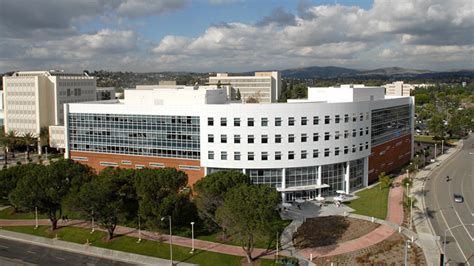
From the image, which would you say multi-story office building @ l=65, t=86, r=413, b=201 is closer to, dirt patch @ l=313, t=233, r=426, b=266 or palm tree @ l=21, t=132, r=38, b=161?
dirt patch @ l=313, t=233, r=426, b=266

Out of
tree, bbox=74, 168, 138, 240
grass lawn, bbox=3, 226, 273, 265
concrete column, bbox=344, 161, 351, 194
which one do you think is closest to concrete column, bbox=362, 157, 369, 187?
concrete column, bbox=344, 161, 351, 194

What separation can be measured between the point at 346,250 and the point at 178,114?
116 feet

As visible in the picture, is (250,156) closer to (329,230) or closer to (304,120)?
(304,120)

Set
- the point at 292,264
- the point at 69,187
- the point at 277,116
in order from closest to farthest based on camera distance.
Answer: the point at 292,264, the point at 69,187, the point at 277,116

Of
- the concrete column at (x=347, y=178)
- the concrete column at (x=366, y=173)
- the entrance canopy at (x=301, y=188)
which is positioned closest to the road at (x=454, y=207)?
the concrete column at (x=366, y=173)

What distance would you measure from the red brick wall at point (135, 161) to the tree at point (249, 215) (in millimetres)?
24466

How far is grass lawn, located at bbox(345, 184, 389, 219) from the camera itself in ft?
220

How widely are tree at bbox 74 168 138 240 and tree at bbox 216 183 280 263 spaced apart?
1445 cm

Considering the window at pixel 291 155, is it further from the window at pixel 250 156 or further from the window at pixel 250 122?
the window at pixel 250 122

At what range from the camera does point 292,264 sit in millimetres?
48312

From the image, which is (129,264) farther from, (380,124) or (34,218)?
(380,124)

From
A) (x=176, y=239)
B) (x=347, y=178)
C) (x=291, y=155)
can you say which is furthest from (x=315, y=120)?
(x=176, y=239)

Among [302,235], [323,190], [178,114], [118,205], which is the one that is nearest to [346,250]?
[302,235]

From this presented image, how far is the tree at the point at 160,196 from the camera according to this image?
5381 centimetres
